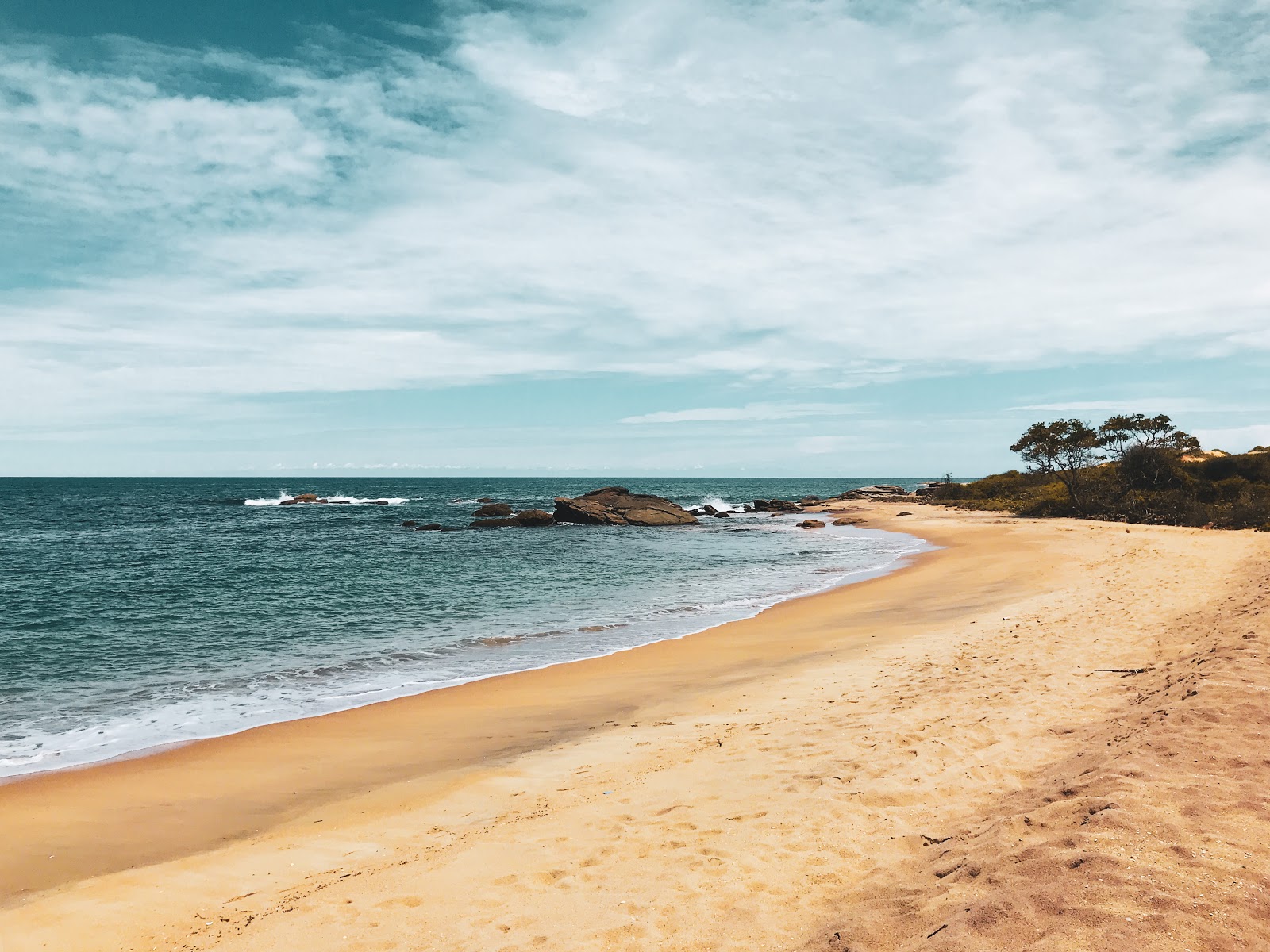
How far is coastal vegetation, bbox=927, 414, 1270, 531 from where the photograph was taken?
38469 millimetres

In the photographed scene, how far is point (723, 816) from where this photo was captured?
6.93 m

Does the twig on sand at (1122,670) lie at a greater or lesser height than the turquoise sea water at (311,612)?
greater

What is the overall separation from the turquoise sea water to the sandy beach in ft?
7.42

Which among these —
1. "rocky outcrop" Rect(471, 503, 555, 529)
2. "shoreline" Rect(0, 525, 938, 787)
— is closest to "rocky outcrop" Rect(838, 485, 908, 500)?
"rocky outcrop" Rect(471, 503, 555, 529)

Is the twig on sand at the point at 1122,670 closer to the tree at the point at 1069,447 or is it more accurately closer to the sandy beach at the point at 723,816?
the sandy beach at the point at 723,816

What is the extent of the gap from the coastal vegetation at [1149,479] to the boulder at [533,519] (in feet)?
123

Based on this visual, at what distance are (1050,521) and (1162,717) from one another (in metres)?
42.7

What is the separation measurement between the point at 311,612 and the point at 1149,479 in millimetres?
51284

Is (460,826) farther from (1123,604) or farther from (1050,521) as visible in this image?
(1050,521)

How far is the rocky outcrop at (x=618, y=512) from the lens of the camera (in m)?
59.1

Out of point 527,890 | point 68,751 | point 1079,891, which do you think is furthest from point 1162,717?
→ point 68,751

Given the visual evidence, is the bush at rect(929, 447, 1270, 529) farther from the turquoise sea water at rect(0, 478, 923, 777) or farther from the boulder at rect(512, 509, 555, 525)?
the boulder at rect(512, 509, 555, 525)

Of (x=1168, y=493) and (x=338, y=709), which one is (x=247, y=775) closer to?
(x=338, y=709)

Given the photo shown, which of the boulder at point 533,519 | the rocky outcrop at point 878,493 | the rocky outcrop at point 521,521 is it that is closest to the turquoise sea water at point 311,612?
the rocky outcrop at point 521,521
